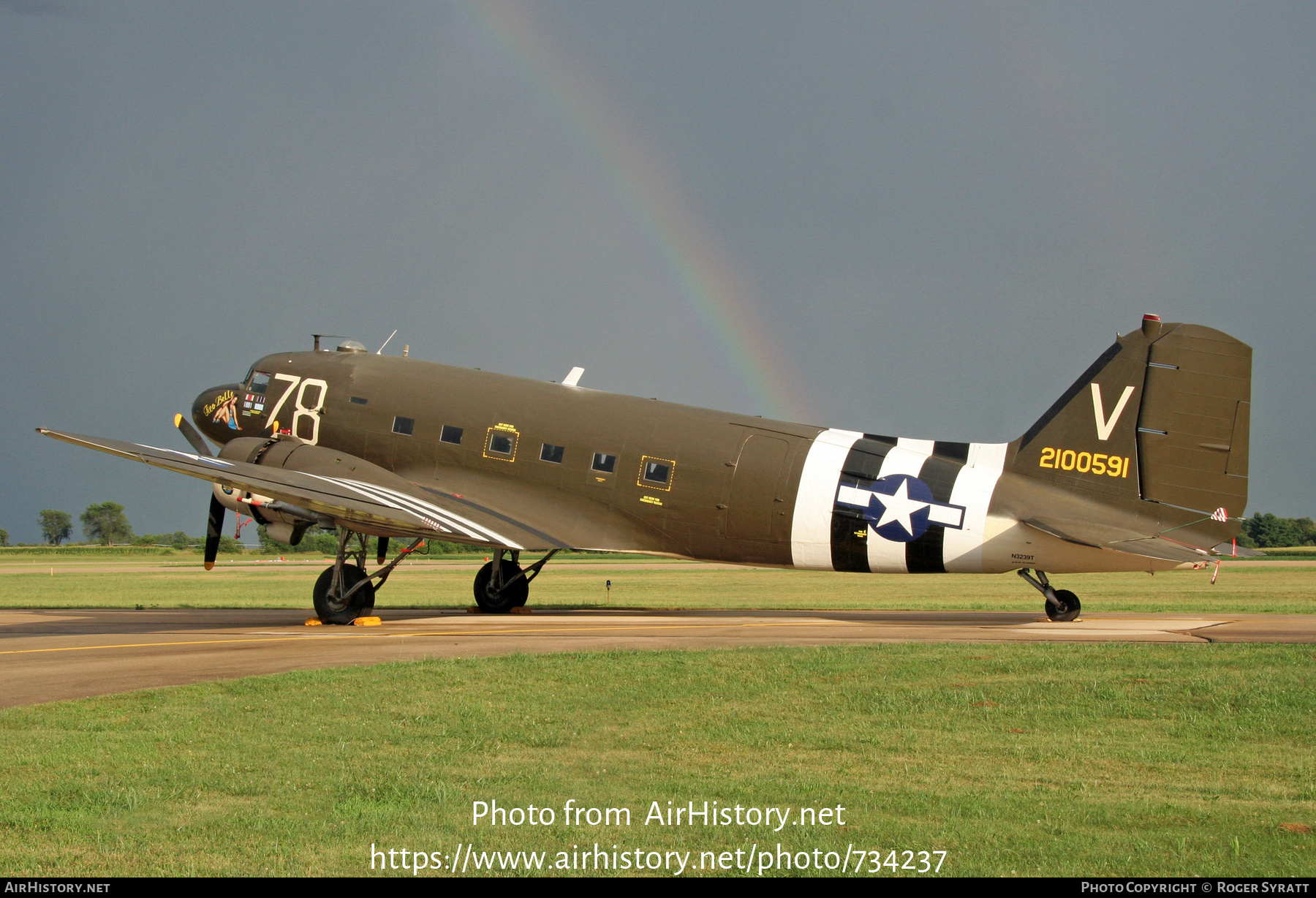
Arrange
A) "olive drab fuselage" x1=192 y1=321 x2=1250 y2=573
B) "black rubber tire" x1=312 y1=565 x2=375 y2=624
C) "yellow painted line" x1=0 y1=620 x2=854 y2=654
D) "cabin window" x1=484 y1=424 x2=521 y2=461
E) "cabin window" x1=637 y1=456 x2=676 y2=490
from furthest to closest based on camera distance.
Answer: "cabin window" x1=484 y1=424 x2=521 y2=461
"cabin window" x1=637 y1=456 x2=676 y2=490
"black rubber tire" x1=312 y1=565 x2=375 y2=624
"olive drab fuselage" x1=192 y1=321 x2=1250 y2=573
"yellow painted line" x1=0 y1=620 x2=854 y2=654

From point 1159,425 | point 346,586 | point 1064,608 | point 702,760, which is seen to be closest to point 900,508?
point 1064,608

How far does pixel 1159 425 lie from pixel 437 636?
14290 millimetres

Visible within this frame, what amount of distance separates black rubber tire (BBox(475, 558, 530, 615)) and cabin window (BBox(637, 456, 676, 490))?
495 cm

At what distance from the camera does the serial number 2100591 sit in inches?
834

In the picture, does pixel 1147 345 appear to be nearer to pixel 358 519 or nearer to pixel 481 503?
pixel 481 503

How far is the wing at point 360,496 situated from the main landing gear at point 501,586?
9.06ft

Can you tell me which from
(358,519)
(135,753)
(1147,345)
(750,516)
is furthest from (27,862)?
(1147,345)

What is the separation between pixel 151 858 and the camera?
282 inches

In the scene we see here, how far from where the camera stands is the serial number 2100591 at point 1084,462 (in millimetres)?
21188

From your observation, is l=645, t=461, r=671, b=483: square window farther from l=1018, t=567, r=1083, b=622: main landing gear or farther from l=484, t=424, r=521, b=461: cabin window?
l=1018, t=567, r=1083, b=622: main landing gear

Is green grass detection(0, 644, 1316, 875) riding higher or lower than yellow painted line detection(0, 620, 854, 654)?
higher

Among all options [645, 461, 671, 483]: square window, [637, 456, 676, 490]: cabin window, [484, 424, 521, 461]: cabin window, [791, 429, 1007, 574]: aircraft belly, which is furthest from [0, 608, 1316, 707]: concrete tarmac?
[484, 424, 521, 461]: cabin window

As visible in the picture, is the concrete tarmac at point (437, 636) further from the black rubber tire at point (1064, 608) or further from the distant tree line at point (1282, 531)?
the distant tree line at point (1282, 531)

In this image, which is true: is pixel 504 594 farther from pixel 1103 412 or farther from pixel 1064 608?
pixel 1103 412
